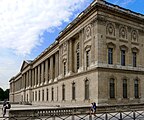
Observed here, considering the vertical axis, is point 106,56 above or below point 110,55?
below

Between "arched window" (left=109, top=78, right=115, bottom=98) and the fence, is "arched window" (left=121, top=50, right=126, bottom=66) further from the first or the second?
the fence

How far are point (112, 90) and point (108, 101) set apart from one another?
6.56ft

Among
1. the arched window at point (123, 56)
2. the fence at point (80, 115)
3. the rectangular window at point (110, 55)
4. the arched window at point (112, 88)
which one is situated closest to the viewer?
the fence at point (80, 115)

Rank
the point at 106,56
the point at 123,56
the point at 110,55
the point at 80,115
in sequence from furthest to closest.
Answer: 1. the point at 123,56
2. the point at 110,55
3. the point at 106,56
4. the point at 80,115

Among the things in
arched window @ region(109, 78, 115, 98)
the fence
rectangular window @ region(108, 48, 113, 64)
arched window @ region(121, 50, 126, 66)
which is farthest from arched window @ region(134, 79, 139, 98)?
the fence

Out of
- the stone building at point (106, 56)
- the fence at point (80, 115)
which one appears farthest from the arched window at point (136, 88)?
the fence at point (80, 115)

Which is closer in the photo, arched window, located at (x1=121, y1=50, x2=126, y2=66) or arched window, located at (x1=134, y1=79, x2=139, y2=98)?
arched window, located at (x1=121, y1=50, x2=126, y2=66)

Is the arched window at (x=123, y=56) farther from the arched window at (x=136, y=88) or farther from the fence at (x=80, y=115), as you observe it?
the fence at (x=80, y=115)

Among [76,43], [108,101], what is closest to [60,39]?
[76,43]

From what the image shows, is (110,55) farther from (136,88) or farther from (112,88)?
(136,88)

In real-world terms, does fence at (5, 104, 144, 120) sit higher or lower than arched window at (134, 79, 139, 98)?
lower

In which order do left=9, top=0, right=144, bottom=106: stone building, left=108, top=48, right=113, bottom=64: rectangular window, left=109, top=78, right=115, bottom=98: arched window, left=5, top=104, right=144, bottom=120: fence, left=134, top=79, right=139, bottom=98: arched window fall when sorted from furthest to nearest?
1. left=134, top=79, right=139, bottom=98: arched window
2. left=108, top=48, right=113, bottom=64: rectangular window
3. left=109, top=78, right=115, bottom=98: arched window
4. left=9, top=0, right=144, bottom=106: stone building
5. left=5, top=104, right=144, bottom=120: fence

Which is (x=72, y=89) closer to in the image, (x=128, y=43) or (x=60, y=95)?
(x=60, y=95)

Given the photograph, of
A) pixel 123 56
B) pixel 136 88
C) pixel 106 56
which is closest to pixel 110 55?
pixel 106 56
